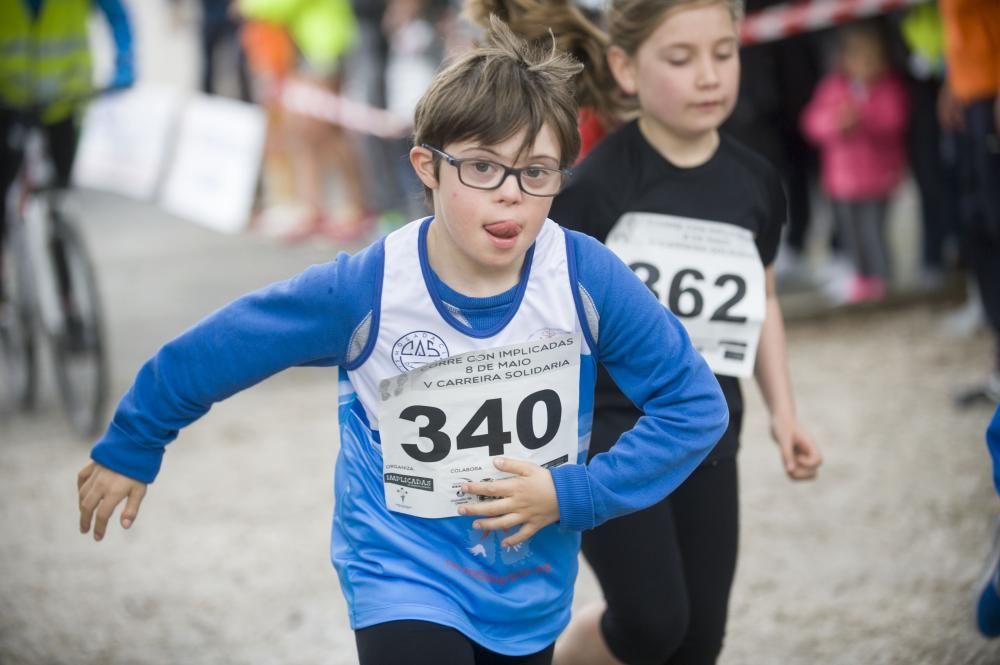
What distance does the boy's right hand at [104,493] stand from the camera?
93.3 inches

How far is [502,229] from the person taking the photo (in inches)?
90.1

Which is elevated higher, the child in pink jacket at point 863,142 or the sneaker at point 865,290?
the child in pink jacket at point 863,142

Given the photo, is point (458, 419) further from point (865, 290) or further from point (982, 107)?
point (865, 290)

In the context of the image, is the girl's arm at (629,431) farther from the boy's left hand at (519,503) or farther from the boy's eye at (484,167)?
the boy's eye at (484,167)

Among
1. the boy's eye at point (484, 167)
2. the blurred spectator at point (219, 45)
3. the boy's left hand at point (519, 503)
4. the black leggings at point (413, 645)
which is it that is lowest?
the black leggings at point (413, 645)

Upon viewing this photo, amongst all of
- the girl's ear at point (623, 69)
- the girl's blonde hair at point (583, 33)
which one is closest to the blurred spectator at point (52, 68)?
the girl's blonde hair at point (583, 33)

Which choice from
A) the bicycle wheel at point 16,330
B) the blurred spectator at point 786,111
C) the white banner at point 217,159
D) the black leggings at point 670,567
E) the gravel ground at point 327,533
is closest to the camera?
the black leggings at point 670,567

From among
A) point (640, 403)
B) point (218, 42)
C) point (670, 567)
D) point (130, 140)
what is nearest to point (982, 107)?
point (670, 567)

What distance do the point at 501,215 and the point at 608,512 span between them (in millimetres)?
546

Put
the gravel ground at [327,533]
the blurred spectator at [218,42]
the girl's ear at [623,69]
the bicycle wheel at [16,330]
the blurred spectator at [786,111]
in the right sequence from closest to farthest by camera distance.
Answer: the girl's ear at [623,69]
the gravel ground at [327,533]
the bicycle wheel at [16,330]
the blurred spectator at [786,111]
the blurred spectator at [218,42]

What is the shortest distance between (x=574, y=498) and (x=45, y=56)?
4.55 m

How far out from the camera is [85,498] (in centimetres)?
238

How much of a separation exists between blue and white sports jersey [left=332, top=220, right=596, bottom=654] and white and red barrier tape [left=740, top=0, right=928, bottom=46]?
5238 millimetres

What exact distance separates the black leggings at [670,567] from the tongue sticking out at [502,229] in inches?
29.1
